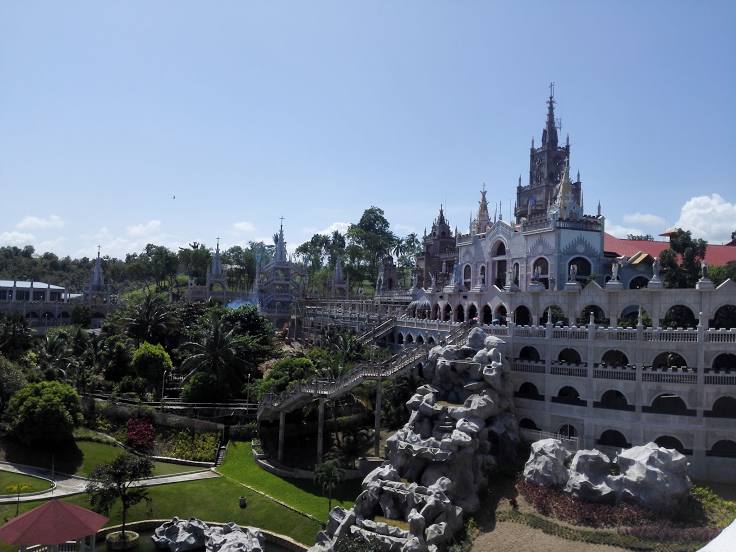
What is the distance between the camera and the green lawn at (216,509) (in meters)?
31.6

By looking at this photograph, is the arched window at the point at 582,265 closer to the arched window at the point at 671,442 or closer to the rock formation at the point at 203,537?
the arched window at the point at 671,442

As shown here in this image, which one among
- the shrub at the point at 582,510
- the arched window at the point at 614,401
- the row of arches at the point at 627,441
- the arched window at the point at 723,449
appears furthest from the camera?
the arched window at the point at 614,401

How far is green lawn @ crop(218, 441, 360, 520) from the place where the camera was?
111 ft

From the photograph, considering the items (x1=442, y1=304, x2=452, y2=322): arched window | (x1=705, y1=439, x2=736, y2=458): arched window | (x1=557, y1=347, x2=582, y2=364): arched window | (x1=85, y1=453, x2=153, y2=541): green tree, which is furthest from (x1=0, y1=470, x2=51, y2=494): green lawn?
(x1=705, y1=439, x2=736, y2=458): arched window

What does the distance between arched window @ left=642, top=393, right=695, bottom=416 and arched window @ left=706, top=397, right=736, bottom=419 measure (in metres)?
1.34

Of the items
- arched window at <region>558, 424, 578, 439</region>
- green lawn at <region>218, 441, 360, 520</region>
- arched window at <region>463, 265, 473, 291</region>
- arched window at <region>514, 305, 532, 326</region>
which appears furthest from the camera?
arched window at <region>463, 265, 473, 291</region>

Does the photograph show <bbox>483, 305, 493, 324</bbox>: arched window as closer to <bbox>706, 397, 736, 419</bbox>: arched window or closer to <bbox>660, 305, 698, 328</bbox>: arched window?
<bbox>660, 305, 698, 328</bbox>: arched window

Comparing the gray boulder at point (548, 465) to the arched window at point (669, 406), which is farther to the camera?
the arched window at point (669, 406)

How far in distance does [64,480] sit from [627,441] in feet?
109

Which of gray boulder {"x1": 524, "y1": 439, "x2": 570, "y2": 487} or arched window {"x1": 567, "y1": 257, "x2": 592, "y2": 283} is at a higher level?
arched window {"x1": 567, "y1": 257, "x2": 592, "y2": 283}

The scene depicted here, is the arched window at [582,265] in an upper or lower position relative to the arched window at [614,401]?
upper

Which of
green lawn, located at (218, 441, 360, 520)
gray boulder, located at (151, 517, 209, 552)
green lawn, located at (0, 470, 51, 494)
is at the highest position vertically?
green lawn, located at (0, 470, 51, 494)

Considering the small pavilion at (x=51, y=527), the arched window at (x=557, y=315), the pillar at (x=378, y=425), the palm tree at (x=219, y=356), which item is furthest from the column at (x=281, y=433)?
the arched window at (x=557, y=315)

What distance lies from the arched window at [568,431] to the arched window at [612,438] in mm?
1527
